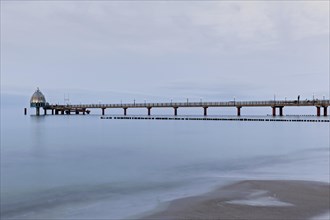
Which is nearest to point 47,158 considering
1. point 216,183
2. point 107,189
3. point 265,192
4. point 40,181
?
point 40,181

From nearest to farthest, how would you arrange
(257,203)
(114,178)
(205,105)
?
(257,203) < (114,178) < (205,105)

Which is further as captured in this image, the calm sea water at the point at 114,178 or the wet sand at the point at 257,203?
the calm sea water at the point at 114,178

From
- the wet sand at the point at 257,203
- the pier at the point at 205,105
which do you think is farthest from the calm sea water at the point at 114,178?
the pier at the point at 205,105

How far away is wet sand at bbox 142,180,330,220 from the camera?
1155 centimetres

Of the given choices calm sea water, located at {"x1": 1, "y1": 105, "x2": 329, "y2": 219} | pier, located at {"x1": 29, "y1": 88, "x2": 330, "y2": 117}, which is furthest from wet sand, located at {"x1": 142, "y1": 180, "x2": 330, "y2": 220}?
pier, located at {"x1": 29, "y1": 88, "x2": 330, "y2": 117}

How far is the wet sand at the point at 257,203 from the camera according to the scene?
37.9ft

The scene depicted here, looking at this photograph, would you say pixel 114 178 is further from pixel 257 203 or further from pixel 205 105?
pixel 205 105

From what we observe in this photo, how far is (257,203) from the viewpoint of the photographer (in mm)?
13023

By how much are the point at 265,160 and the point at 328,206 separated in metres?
15.9

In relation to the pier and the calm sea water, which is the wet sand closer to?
the calm sea water

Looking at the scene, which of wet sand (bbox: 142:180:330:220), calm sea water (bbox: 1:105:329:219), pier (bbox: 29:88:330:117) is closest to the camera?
wet sand (bbox: 142:180:330:220)

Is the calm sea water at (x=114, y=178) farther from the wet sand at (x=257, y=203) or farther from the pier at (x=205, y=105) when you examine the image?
the pier at (x=205, y=105)

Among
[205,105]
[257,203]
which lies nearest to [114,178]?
[257,203]

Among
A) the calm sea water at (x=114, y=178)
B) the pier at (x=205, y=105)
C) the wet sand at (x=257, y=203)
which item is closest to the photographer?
the wet sand at (x=257, y=203)
